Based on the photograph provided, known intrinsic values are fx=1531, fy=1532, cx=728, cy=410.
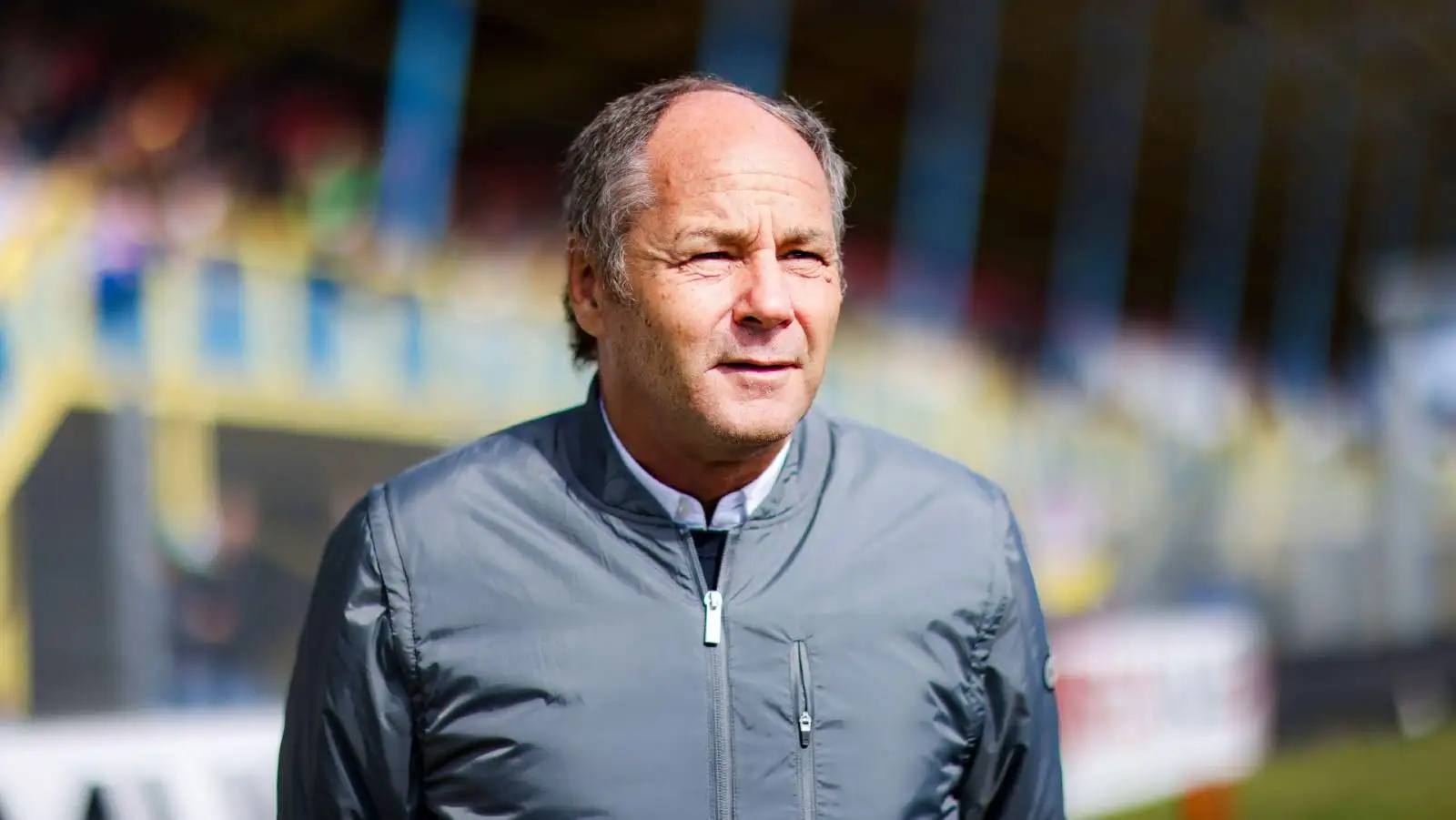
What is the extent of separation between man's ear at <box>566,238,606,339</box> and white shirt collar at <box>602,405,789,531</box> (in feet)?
0.40

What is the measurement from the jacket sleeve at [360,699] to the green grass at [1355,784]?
5092 millimetres

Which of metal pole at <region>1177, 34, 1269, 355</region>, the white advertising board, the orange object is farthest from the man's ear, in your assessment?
metal pole at <region>1177, 34, 1269, 355</region>

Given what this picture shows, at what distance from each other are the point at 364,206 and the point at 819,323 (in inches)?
294

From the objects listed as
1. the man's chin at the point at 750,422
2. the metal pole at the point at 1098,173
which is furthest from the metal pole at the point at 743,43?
the man's chin at the point at 750,422

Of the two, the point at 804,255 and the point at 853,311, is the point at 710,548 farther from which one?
the point at 853,311

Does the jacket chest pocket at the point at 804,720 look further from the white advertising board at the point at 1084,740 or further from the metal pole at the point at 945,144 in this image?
the metal pole at the point at 945,144

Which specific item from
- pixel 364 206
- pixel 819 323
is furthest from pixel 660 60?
pixel 819 323

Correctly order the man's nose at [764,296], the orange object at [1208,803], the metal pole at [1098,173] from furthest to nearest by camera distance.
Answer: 1. the metal pole at [1098,173]
2. the orange object at [1208,803]
3. the man's nose at [764,296]

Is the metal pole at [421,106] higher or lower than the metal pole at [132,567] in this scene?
higher

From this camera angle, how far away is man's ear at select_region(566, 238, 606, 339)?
1.67m

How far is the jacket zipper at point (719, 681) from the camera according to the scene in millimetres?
1510

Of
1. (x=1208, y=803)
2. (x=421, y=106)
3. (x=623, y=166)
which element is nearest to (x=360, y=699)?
(x=623, y=166)

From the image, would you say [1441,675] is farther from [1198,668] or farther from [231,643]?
[231,643]

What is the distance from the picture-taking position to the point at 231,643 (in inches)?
248
